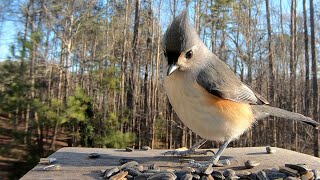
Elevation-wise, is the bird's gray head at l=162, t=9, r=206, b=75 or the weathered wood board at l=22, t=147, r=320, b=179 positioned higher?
the bird's gray head at l=162, t=9, r=206, b=75

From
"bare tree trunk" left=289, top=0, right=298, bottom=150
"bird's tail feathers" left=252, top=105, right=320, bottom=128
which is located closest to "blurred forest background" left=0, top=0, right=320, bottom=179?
"bare tree trunk" left=289, top=0, right=298, bottom=150

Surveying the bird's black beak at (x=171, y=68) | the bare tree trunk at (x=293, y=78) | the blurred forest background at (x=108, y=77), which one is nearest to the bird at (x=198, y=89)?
the bird's black beak at (x=171, y=68)

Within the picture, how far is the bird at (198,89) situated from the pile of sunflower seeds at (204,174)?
0.20 metres

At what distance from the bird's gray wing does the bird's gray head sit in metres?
0.15

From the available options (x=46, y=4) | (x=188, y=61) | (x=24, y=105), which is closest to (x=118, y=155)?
(x=188, y=61)

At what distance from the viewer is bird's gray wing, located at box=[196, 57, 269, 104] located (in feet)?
6.76

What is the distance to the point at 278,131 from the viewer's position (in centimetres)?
1264

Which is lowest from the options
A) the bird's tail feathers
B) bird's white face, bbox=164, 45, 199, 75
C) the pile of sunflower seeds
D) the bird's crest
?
the pile of sunflower seeds

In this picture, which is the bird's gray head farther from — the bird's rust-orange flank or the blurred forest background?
the blurred forest background

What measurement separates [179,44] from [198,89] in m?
0.31

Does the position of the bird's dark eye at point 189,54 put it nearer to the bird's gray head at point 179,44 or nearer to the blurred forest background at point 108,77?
the bird's gray head at point 179,44

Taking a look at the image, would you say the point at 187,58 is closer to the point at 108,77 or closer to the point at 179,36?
the point at 179,36

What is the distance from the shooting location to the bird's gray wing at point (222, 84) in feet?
6.76

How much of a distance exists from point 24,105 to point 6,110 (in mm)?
426
